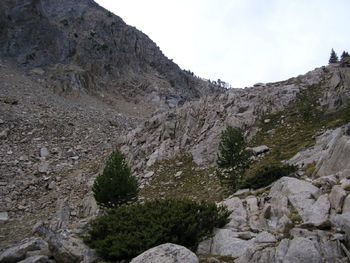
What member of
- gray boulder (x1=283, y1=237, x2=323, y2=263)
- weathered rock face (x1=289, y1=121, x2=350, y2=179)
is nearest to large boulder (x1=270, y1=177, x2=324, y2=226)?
weathered rock face (x1=289, y1=121, x2=350, y2=179)

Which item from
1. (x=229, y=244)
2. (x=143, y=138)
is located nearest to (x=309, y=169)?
(x=229, y=244)

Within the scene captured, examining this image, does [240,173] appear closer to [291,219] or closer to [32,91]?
[291,219]

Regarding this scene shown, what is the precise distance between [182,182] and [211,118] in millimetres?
10787

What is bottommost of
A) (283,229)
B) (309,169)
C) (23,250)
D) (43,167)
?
(23,250)

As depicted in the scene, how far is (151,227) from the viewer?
1605 cm

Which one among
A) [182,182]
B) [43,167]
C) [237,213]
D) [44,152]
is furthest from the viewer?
[44,152]

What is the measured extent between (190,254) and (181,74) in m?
96.4

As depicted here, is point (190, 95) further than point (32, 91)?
Yes

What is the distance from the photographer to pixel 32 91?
221 ft

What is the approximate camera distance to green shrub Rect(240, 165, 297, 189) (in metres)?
23.4

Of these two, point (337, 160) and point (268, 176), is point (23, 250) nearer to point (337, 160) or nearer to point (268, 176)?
point (268, 176)

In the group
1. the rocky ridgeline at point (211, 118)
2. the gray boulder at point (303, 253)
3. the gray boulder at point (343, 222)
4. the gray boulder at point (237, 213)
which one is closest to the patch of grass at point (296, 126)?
the rocky ridgeline at point (211, 118)

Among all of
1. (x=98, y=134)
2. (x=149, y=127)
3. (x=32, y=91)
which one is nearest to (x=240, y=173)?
(x=149, y=127)

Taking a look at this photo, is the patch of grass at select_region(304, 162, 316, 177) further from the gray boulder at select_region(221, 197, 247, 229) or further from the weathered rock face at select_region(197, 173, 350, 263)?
the gray boulder at select_region(221, 197, 247, 229)
